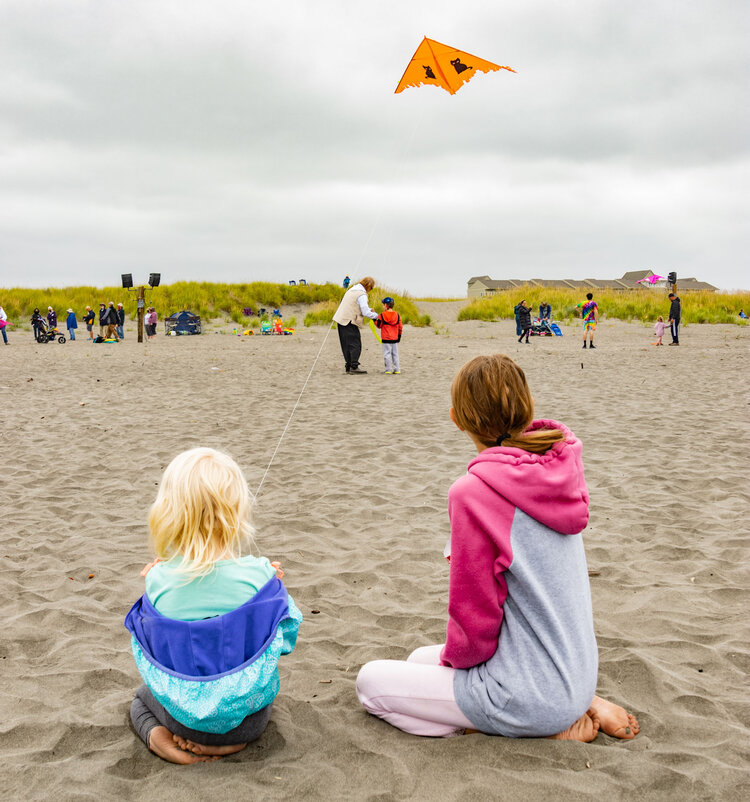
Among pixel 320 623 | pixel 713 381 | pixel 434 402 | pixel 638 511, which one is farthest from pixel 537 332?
pixel 320 623

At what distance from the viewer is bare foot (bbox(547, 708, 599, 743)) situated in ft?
7.71

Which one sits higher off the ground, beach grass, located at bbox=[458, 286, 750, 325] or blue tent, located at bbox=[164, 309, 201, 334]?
beach grass, located at bbox=[458, 286, 750, 325]

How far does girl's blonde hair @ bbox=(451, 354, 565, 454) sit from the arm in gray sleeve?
10694 millimetres

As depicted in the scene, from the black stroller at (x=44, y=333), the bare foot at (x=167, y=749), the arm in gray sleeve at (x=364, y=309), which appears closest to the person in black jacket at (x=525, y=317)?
the arm in gray sleeve at (x=364, y=309)

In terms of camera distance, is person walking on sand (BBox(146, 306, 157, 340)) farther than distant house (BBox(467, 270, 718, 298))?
No

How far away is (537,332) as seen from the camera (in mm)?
26922

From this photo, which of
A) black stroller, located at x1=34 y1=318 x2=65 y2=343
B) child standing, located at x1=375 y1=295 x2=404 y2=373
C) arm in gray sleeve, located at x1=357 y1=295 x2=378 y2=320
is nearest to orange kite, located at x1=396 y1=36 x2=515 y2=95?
arm in gray sleeve, located at x1=357 y1=295 x2=378 y2=320

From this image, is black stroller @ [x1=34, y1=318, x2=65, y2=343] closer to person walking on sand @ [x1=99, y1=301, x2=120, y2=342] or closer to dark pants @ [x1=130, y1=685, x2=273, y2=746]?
person walking on sand @ [x1=99, y1=301, x2=120, y2=342]

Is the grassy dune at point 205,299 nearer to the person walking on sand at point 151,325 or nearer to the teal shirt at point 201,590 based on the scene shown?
the person walking on sand at point 151,325

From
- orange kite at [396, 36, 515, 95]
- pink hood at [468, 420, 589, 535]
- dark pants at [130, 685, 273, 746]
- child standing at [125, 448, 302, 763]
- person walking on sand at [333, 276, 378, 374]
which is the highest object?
orange kite at [396, 36, 515, 95]

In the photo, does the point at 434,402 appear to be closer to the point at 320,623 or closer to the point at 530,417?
the point at 320,623

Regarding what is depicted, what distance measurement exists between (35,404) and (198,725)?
30.7 ft

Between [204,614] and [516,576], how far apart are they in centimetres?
101

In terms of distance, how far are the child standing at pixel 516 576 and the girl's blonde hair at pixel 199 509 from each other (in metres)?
0.72
